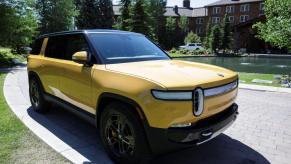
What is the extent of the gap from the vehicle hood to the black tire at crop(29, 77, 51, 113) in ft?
9.36

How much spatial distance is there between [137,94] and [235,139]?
2528 millimetres

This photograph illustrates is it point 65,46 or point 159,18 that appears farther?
point 159,18

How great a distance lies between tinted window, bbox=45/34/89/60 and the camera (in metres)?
4.97

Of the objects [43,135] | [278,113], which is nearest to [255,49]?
[278,113]

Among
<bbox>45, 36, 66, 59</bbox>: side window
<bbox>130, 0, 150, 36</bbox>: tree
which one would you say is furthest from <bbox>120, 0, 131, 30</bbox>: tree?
<bbox>45, 36, 66, 59</bbox>: side window

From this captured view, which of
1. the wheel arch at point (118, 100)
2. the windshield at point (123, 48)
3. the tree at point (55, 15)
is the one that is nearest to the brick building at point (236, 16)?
the tree at point (55, 15)

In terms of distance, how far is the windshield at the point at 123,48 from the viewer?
451cm

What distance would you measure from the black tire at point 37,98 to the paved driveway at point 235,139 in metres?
0.15

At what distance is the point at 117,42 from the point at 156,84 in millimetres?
1845

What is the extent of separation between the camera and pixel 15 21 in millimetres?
19109

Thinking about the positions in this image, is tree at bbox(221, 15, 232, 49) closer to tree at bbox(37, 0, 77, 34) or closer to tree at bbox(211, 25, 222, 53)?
tree at bbox(211, 25, 222, 53)

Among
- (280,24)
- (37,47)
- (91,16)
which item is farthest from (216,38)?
(37,47)

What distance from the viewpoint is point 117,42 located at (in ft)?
16.1

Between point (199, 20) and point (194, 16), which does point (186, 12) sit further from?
point (199, 20)
